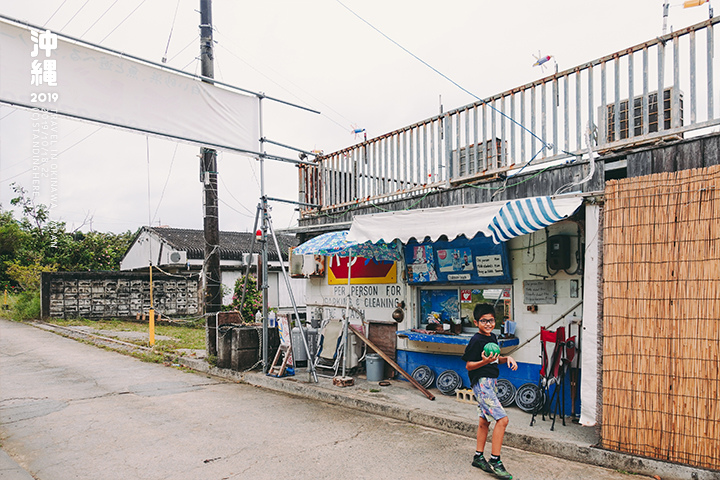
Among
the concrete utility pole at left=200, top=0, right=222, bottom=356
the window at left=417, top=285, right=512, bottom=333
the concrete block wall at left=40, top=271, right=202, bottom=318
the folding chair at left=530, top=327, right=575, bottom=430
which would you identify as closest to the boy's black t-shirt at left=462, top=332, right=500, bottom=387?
the folding chair at left=530, top=327, right=575, bottom=430

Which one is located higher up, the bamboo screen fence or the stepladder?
the bamboo screen fence

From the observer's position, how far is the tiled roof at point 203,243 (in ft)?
85.7

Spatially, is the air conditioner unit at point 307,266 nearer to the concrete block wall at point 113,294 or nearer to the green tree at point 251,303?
the green tree at point 251,303

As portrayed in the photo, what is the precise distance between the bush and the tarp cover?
23968 mm

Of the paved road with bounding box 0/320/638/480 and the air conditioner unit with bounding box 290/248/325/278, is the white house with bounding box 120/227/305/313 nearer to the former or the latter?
the air conditioner unit with bounding box 290/248/325/278

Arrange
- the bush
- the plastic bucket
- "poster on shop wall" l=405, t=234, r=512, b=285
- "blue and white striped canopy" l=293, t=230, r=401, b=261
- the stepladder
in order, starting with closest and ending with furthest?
"poster on shop wall" l=405, t=234, r=512, b=285 → "blue and white striped canopy" l=293, t=230, r=401, b=261 → the plastic bucket → the stepladder → the bush

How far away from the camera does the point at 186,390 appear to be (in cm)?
963

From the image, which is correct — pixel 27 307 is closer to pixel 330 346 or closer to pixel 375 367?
pixel 330 346

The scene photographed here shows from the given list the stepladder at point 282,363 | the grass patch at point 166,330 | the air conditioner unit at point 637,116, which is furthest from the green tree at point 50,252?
the air conditioner unit at point 637,116

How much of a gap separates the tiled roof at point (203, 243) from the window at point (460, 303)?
14761 millimetres

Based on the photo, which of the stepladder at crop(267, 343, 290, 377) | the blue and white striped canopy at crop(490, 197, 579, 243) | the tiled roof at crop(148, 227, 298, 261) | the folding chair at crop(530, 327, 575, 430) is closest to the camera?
the blue and white striped canopy at crop(490, 197, 579, 243)

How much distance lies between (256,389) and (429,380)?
346 cm

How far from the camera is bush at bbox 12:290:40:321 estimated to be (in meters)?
25.2

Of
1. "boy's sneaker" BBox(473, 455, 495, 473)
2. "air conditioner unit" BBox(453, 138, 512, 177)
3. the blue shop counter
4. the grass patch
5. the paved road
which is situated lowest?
the grass patch
